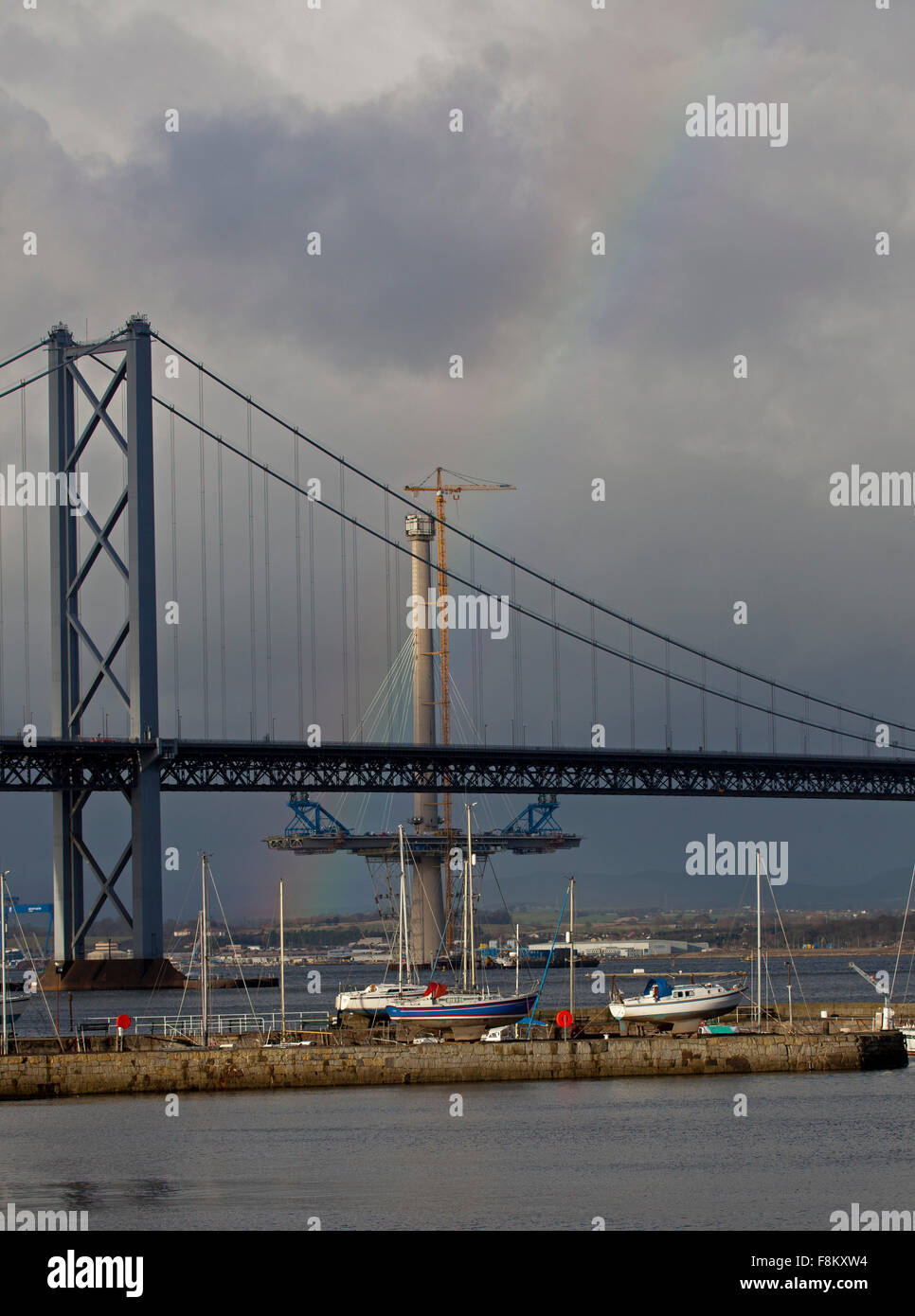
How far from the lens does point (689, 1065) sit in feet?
134

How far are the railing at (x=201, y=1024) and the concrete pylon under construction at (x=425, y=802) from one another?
46.5 m

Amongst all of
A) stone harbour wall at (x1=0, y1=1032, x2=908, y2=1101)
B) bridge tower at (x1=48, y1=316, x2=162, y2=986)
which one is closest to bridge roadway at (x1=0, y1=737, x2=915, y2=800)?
bridge tower at (x1=48, y1=316, x2=162, y2=986)

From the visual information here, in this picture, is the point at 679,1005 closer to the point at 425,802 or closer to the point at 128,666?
the point at 128,666

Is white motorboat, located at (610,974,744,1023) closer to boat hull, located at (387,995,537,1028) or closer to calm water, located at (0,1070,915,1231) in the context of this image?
boat hull, located at (387,995,537,1028)

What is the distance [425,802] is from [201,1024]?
2598 inches

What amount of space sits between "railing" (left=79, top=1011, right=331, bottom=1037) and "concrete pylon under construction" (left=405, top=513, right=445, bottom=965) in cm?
4649

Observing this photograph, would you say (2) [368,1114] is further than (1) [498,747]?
No

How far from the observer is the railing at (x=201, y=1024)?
154ft

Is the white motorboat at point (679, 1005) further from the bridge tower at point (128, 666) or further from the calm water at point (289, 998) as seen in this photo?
the bridge tower at point (128, 666)

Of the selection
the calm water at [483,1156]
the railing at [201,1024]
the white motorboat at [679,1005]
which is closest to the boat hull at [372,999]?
the railing at [201,1024]

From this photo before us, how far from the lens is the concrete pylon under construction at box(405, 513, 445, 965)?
369 ft
